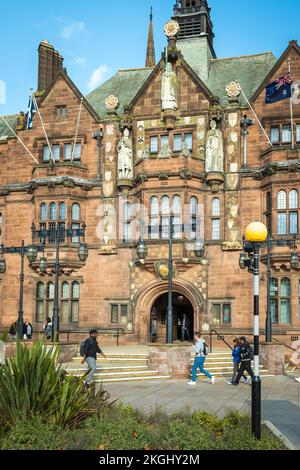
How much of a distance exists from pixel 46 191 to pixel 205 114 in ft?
32.1

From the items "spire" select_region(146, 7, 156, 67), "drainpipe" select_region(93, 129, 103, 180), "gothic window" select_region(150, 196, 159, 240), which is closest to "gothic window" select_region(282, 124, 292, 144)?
"gothic window" select_region(150, 196, 159, 240)

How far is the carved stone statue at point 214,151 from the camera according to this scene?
29.6 metres

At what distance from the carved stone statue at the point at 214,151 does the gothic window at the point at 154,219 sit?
10.6 feet

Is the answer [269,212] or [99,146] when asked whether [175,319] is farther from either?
[99,146]

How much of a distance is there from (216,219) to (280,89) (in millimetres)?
7352

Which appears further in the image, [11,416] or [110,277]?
[110,277]

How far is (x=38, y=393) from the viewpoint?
10438 millimetres

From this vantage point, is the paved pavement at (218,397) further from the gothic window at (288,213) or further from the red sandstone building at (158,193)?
the gothic window at (288,213)

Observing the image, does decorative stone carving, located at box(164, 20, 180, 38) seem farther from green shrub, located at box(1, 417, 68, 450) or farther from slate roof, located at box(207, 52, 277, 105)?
green shrub, located at box(1, 417, 68, 450)

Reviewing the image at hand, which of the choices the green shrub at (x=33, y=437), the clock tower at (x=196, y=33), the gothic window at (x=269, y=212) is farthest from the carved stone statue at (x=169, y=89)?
the green shrub at (x=33, y=437)

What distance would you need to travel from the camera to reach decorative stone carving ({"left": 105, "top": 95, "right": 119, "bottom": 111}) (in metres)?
A: 32.1

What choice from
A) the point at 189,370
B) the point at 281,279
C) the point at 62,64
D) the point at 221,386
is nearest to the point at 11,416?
the point at 221,386
